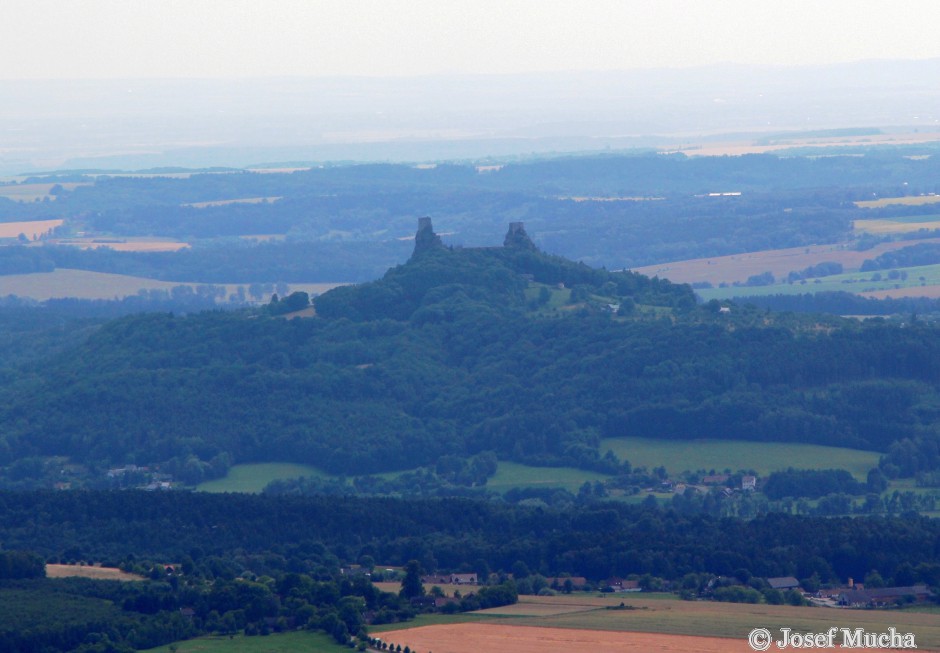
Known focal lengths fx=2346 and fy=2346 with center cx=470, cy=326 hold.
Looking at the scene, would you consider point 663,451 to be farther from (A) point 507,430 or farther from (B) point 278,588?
(B) point 278,588

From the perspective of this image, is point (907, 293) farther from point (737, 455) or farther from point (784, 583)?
point (784, 583)

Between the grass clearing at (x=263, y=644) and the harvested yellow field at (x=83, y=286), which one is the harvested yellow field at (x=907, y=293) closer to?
the harvested yellow field at (x=83, y=286)

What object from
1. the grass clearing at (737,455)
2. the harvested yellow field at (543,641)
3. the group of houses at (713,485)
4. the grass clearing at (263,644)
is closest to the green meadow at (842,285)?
the grass clearing at (737,455)

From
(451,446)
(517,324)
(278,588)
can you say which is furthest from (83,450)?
(278,588)

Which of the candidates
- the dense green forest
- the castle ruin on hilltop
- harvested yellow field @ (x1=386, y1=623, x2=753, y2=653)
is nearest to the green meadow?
the castle ruin on hilltop

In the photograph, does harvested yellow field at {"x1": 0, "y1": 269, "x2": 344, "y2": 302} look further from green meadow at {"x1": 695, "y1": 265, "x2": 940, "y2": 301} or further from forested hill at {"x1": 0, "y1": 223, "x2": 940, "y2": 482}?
forested hill at {"x1": 0, "y1": 223, "x2": 940, "y2": 482}

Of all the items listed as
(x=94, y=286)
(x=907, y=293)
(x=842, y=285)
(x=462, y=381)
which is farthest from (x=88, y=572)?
(x=94, y=286)
